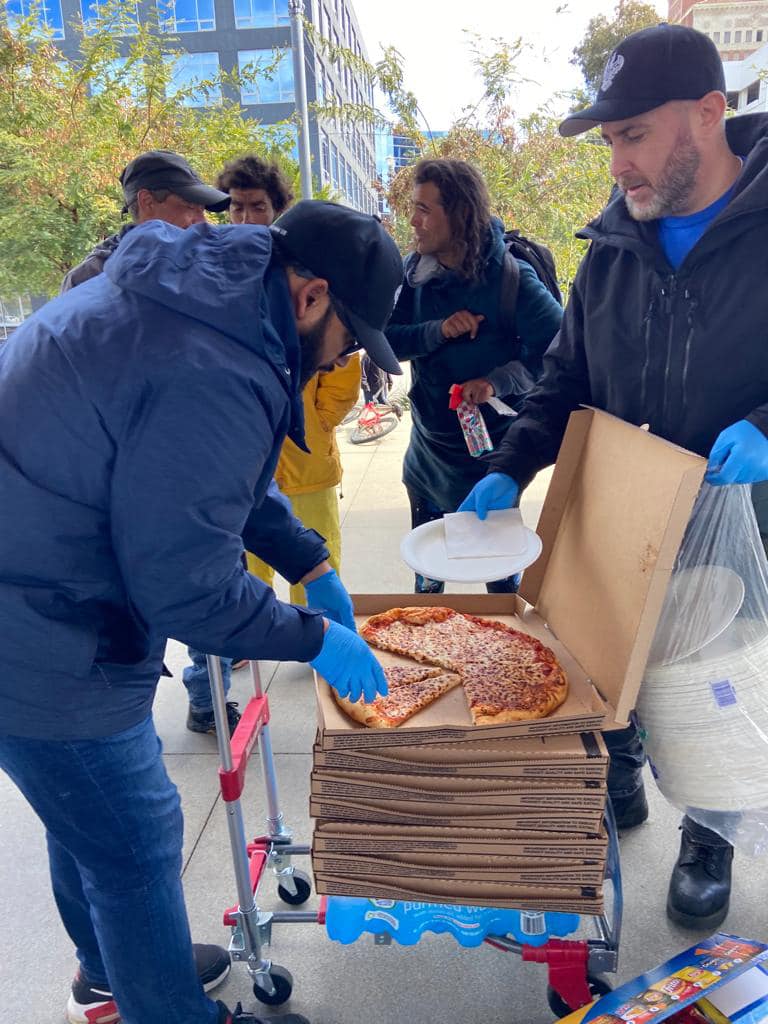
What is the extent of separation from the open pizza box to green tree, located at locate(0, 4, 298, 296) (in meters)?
6.47

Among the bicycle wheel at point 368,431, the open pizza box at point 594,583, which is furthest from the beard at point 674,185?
the bicycle wheel at point 368,431

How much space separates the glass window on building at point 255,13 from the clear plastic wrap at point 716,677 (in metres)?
29.3

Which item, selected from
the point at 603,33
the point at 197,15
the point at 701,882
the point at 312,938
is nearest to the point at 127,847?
the point at 312,938

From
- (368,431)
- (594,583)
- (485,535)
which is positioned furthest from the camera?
(368,431)

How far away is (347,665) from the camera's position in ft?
4.52

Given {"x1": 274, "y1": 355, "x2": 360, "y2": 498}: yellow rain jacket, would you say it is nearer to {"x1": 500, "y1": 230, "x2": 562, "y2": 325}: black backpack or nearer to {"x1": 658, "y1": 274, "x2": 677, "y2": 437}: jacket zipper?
{"x1": 500, "y1": 230, "x2": 562, "y2": 325}: black backpack

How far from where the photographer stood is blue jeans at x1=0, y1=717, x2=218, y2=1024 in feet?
4.27

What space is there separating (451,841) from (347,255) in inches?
43.1

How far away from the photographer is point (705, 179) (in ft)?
5.48

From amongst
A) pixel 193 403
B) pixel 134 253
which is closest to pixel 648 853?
pixel 193 403

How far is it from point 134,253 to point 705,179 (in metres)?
1.29

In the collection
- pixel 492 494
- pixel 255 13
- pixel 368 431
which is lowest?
pixel 368 431

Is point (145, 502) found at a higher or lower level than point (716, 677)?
higher

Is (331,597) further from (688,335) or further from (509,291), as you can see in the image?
(509,291)
